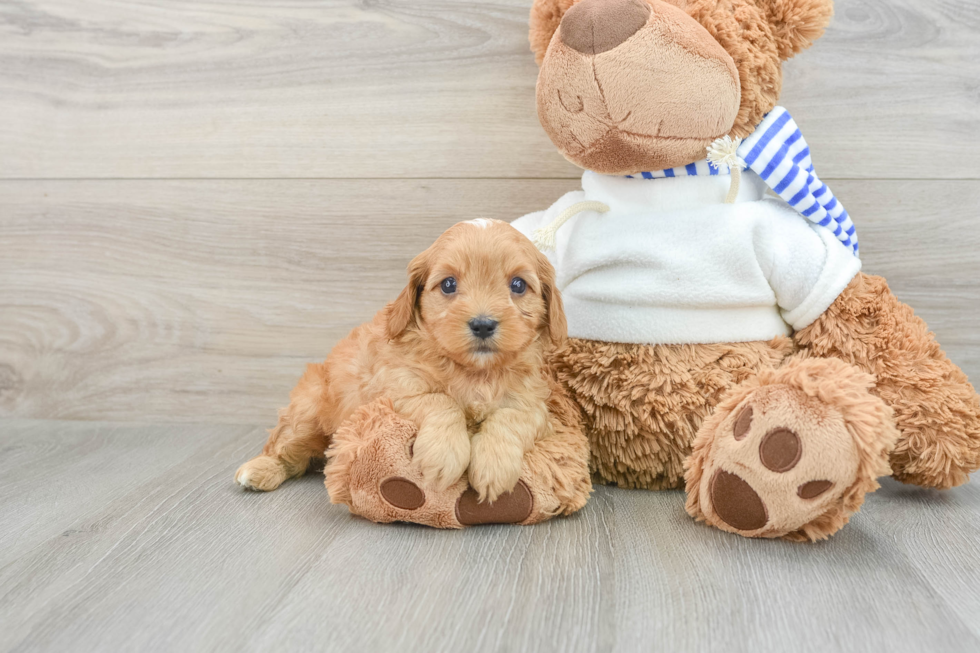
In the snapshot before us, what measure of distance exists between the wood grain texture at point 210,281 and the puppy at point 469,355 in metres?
0.52

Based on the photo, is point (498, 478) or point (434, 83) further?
point (434, 83)

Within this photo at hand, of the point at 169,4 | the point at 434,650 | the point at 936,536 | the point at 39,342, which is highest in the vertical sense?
the point at 169,4

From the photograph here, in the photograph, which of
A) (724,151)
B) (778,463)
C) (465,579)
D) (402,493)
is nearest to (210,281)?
(402,493)

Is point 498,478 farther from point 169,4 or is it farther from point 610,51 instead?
point 169,4

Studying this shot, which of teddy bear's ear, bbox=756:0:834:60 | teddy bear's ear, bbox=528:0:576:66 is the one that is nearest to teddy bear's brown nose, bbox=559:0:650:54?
teddy bear's ear, bbox=528:0:576:66

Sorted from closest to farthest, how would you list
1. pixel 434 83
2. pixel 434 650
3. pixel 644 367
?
pixel 434 650 → pixel 644 367 → pixel 434 83

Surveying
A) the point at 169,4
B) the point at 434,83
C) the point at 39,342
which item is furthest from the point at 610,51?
the point at 39,342

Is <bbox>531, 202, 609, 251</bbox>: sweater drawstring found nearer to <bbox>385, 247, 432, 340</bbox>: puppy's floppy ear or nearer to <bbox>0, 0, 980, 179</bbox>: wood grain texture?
<bbox>385, 247, 432, 340</bbox>: puppy's floppy ear

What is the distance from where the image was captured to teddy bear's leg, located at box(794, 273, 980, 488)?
125cm

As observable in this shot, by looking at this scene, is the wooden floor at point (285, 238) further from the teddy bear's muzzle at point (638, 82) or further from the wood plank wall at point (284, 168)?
the teddy bear's muzzle at point (638, 82)

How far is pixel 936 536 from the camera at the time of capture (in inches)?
46.6

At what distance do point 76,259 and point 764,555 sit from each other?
1824mm

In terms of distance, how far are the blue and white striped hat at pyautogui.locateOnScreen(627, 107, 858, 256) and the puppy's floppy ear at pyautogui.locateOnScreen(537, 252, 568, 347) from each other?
0.29 m

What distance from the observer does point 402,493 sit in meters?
1.17
